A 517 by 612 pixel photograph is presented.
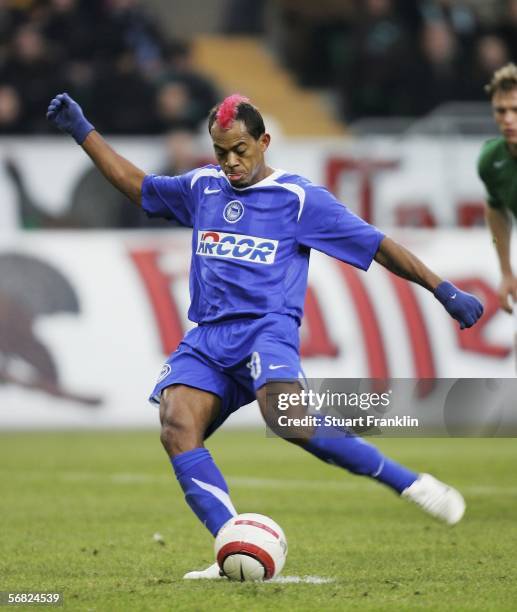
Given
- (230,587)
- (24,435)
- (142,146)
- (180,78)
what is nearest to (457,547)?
(230,587)

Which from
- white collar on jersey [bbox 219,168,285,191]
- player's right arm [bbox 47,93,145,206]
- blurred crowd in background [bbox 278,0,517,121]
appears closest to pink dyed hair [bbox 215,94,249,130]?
white collar on jersey [bbox 219,168,285,191]

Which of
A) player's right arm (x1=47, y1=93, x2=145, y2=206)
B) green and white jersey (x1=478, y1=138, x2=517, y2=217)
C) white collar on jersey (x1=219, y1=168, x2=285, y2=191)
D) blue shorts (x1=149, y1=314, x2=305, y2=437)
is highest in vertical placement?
player's right arm (x1=47, y1=93, x2=145, y2=206)

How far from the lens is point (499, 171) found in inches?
355

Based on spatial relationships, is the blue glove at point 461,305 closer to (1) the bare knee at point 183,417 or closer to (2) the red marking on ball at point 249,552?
(1) the bare knee at point 183,417

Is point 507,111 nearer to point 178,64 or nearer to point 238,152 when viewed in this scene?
point 238,152

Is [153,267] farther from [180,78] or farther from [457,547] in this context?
[457,547]

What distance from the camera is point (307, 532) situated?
800cm

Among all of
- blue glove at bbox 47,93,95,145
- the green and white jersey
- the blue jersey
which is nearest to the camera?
the blue jersey

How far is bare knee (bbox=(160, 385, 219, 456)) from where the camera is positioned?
6.30 m

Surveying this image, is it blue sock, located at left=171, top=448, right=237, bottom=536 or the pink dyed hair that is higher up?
the pink dyed hair

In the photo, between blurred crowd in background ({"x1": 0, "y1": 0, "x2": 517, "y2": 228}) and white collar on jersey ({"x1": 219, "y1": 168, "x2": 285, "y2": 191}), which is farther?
blurred crowd in background ({"x1": 0, "y1": 0, "x2": 517, "y2": 228})

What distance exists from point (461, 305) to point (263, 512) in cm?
285

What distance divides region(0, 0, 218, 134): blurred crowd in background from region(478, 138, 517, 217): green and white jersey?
9024 millimetres

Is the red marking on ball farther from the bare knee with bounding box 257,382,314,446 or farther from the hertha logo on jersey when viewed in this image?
the hertha logo on jersey
